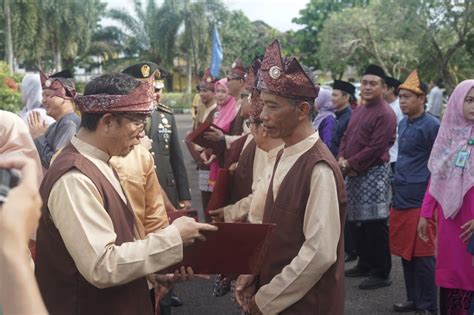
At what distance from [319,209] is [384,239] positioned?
3.41 meters

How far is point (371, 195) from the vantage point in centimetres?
539

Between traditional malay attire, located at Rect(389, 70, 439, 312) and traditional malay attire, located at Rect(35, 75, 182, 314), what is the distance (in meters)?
2.95

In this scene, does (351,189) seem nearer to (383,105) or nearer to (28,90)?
(383,105)

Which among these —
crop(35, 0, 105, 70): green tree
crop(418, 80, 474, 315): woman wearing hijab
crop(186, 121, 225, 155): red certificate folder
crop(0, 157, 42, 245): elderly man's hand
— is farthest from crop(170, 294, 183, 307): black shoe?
crop(35, 0, 105, 70): green tree

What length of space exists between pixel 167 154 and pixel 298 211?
2.31 metres

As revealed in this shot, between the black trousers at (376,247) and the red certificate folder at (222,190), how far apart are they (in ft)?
6.90

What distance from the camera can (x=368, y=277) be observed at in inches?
230

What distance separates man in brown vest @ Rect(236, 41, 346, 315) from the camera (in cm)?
235

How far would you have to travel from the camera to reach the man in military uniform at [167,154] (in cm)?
445

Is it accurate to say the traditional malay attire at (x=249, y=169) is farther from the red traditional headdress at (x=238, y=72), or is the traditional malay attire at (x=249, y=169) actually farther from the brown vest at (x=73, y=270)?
the red traditional headdress at (x=238, y=72)

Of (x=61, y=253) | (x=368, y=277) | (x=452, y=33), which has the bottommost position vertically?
(x=368, y=277)

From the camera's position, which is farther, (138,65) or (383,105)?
(383,105)

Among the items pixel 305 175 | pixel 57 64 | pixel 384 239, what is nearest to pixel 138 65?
pixel 305 175

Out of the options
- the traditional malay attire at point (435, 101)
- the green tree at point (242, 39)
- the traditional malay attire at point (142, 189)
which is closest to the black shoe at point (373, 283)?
the traditional malay attire at point (142, 189)
